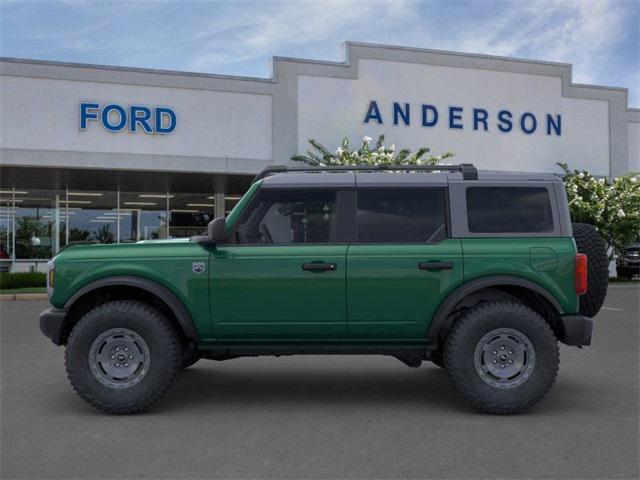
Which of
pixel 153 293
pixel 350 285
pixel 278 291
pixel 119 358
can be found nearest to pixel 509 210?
pixel 350 285

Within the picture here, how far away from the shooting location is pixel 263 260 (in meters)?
5.98

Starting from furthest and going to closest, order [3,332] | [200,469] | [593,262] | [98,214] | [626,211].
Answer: [98,214]
[626,211]
[3,332]
[593,262]
[200,469]

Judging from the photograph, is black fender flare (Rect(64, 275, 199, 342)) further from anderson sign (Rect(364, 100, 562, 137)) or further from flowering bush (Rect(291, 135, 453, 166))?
anderson sign (Rect(364, 100, 562, 137))

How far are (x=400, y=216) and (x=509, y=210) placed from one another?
3.10 feet

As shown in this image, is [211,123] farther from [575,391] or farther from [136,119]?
[575,391]

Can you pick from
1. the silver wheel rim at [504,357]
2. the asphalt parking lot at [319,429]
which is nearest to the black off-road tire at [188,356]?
the asphalt parking lot at [319,429]

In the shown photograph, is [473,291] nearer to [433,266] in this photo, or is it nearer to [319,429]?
[433,266]

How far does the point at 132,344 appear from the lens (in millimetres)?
5977

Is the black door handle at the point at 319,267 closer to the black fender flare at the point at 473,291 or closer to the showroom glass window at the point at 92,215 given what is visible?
the black fender flare at the point at 473,291

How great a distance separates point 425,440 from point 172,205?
24.9 metres

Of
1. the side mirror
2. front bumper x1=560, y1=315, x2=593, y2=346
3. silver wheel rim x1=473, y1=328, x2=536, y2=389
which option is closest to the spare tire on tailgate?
front bumper x1=560, y1=315, x2=593, y2=346

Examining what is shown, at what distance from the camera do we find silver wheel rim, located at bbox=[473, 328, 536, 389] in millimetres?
5891

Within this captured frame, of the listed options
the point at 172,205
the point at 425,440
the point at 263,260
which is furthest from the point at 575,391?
the point at 172,205

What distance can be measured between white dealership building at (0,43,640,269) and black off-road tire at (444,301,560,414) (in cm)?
1881
